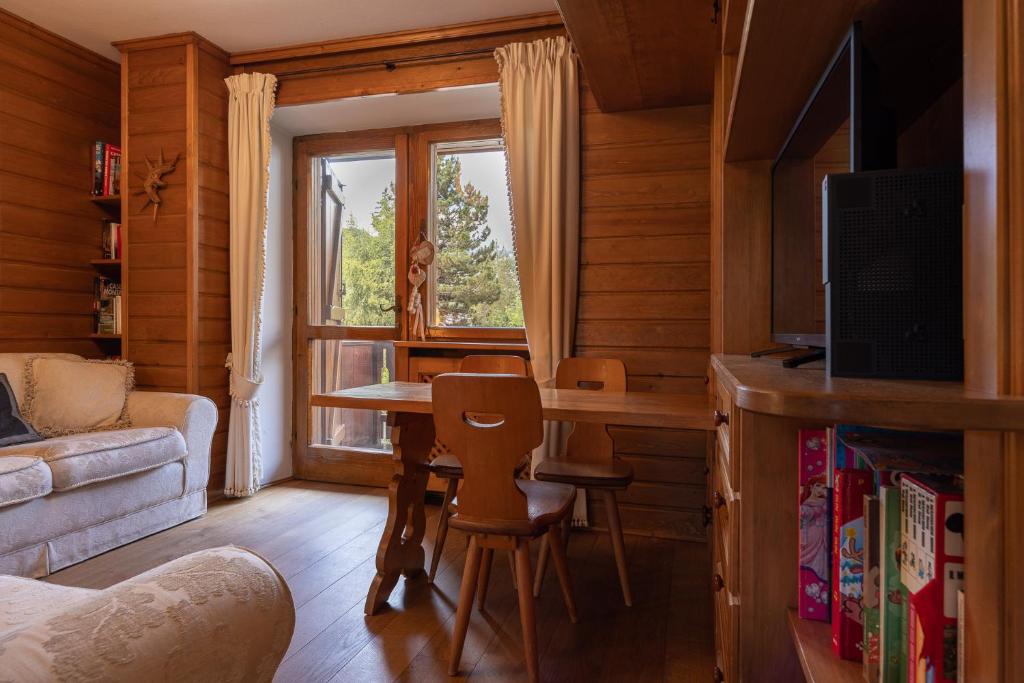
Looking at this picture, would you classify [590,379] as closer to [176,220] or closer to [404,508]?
[404,508]

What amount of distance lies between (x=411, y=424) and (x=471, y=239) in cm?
168

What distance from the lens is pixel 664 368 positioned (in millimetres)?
2992

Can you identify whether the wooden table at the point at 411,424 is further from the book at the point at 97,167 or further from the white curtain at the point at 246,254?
the book at the point at 97,167

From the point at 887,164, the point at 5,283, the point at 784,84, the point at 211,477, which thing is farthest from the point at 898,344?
the point at 5,283

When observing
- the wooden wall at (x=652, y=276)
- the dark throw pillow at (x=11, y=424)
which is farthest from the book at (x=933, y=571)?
the dark throw pillow at (x=11, y=424)

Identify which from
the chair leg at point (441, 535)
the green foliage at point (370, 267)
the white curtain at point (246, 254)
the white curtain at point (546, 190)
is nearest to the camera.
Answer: the chair leg at point (441, 535)

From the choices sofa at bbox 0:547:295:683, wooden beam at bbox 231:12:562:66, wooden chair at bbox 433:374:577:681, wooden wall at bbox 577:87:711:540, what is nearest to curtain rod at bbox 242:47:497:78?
wooden beam at bbox 231:12:562:66

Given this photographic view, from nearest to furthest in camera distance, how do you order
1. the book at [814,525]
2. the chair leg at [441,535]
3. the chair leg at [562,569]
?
the book at [814,525] → the chair leg at [562,569] → the chair leg at [441,535]

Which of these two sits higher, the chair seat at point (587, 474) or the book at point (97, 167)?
the book at point (97, 167)

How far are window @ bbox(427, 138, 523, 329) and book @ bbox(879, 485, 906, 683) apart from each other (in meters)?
2.87

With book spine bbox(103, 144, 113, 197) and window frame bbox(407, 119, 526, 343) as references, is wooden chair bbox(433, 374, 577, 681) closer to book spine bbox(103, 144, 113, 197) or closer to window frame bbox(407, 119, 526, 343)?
window frame bbox(407, 119, 526, 343)

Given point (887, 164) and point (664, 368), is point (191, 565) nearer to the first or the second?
point (887, 164)

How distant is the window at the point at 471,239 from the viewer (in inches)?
140

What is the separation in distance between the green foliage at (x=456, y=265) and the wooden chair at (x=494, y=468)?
1.89 meters
